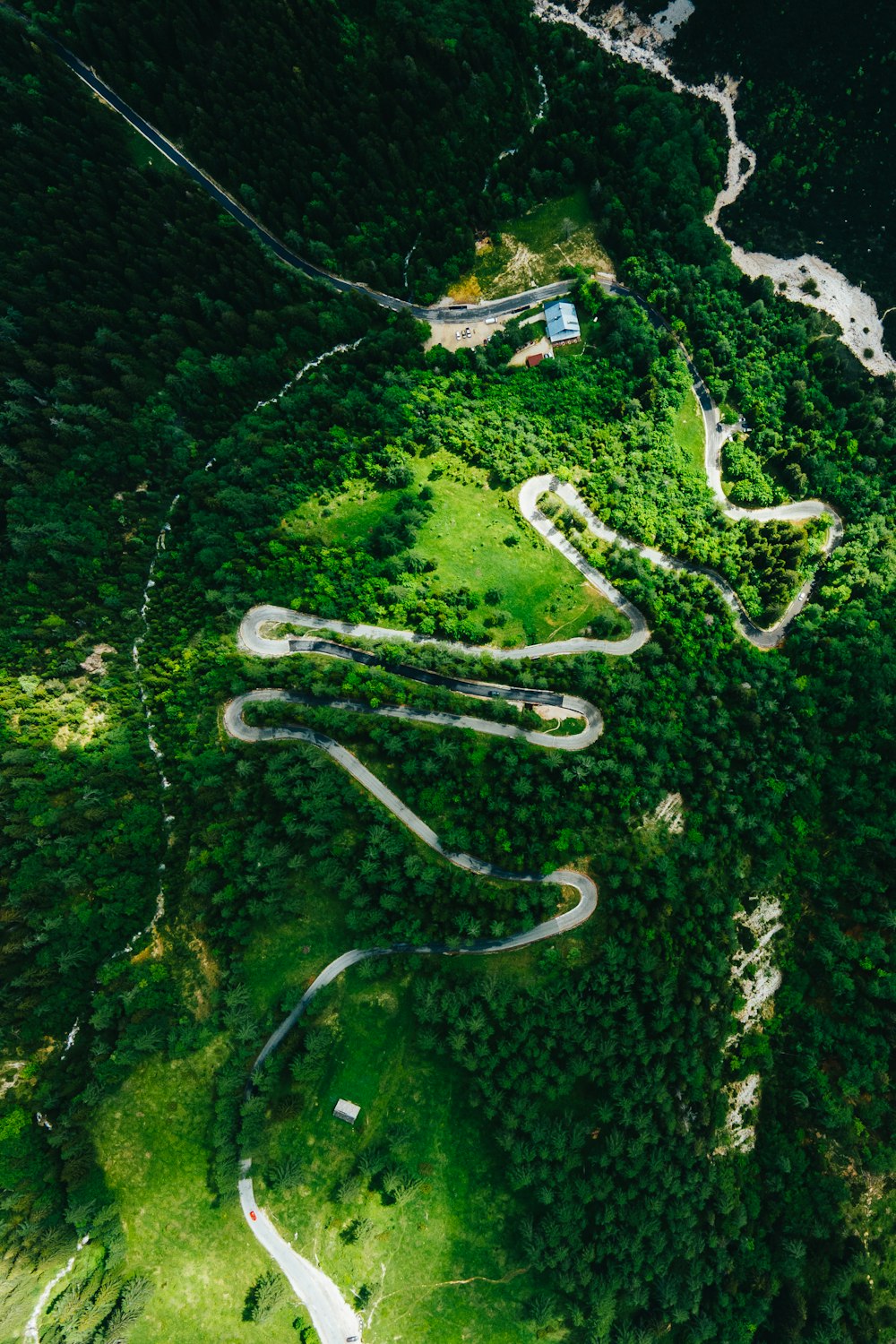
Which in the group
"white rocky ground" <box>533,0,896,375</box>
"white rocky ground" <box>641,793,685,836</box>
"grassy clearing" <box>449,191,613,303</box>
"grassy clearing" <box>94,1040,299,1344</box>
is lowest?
"grassy clearing" <box>94,1040,299,1344</box>

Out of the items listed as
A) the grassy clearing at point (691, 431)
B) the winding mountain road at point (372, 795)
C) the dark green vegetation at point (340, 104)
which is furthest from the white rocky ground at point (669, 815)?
the dark green vegetation at point (340, 104)

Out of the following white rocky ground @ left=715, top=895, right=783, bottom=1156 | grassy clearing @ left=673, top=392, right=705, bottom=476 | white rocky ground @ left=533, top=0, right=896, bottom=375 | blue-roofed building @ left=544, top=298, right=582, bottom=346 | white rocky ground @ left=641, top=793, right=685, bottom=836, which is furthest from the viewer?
white rocky ground @ left=533, top=0, right=896, bottom=375

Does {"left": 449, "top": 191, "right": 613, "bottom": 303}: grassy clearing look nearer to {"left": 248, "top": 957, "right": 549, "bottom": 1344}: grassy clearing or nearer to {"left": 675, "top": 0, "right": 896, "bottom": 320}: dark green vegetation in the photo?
{"left": 675, "top": 0, "right": 896, "bottom": 320}: dark green vegetation

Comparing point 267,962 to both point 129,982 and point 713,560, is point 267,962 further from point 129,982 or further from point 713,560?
point 713,560

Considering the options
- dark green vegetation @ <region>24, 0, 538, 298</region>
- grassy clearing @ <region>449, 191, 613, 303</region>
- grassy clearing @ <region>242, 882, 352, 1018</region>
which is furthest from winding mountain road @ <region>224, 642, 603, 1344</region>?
grassy clearing @ <region>449, 191, 613, 303</region>

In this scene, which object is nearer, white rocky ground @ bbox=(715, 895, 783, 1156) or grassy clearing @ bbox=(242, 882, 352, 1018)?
grassy clearing @ bbox=(242, 882, 352, 1018)

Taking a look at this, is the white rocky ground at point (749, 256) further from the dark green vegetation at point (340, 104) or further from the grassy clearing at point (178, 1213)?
the grassy clearing at point (178, 1213)

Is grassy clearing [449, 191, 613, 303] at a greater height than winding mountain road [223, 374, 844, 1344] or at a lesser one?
greater
